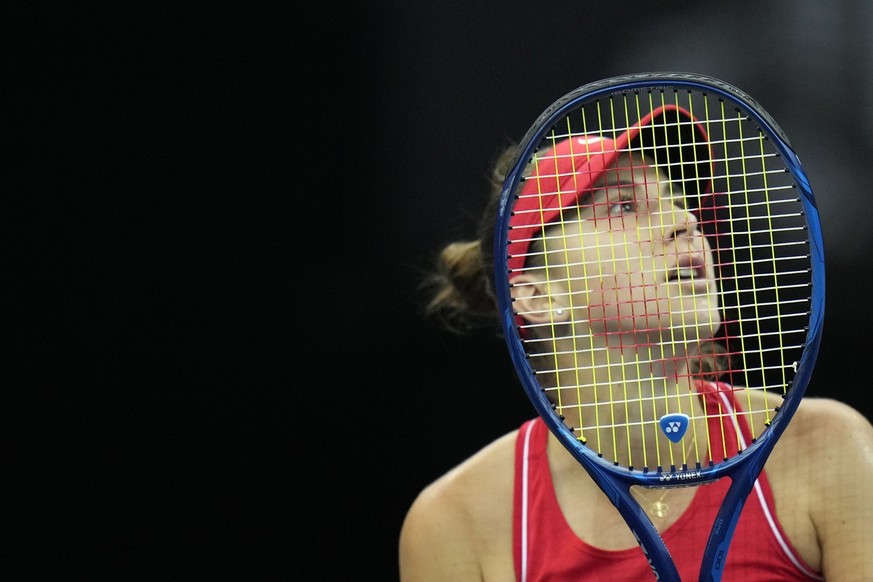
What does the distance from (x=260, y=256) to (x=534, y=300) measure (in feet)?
2.67

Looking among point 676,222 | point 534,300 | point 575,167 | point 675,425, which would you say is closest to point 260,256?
point 534,300

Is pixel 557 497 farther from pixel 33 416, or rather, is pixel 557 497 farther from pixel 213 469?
pixel 33 416

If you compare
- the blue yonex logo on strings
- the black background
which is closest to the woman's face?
the blue yonex logo on strings

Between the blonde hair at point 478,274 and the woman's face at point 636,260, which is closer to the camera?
the woman's face at point 636,260

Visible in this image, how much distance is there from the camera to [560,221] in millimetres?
1684

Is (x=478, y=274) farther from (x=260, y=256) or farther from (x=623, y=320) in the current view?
(x=260, y=256)

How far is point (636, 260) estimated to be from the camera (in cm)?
170

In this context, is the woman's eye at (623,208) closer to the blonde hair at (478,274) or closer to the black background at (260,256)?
the blonde hair at (478,274)

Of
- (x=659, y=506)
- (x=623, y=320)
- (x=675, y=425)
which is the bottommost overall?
(x=659, y=506)

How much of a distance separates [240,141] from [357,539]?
844mm

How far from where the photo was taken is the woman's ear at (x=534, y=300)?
1754 mm

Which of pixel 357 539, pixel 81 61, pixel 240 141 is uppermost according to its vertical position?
pixel 81 61

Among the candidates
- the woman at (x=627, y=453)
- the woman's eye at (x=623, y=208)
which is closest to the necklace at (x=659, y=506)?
the woman at (x=627, y=453)

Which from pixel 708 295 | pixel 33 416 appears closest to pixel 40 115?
pixel 33 416
